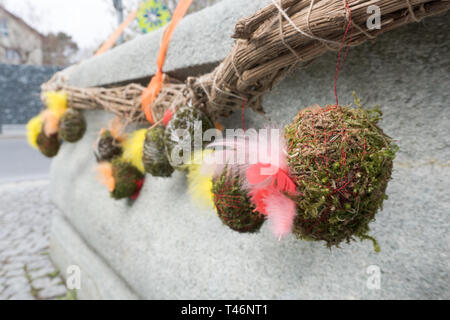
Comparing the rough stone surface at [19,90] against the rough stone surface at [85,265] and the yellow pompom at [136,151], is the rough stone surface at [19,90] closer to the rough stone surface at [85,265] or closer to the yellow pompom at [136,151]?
the rough stone surface at [85,265]

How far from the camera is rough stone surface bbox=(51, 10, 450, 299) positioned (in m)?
0.71

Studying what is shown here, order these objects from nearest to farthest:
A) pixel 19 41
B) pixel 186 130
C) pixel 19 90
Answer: pixel 186 130 → pixel 19 90 → pixel 19 41

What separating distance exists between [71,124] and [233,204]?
1.88 meters

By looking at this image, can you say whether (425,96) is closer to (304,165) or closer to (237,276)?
(304,165)

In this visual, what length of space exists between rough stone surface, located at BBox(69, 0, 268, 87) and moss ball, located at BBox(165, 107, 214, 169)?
238mm

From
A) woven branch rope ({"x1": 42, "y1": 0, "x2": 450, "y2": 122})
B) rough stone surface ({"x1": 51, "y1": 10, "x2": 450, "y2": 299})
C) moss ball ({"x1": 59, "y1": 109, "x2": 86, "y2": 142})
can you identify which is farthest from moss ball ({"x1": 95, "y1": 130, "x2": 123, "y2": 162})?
woven branch rope ({"x1": 42, "y1": 0, "x2": 450, "y2": 122})

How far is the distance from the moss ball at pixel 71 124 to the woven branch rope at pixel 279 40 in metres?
1.44

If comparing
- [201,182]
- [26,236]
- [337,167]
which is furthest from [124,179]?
[26,236]

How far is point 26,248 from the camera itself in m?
3.12

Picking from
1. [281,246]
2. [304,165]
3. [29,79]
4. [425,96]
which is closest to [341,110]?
[304,165]

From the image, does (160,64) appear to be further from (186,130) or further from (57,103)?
(57,103)

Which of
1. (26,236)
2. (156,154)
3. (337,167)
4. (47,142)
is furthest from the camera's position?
(26,236)

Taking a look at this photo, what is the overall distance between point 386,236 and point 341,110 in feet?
1.34

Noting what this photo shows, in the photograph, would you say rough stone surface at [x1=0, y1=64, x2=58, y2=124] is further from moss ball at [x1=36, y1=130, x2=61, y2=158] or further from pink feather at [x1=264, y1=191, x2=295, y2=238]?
pink feather at [x1=264, y1=191, x2=295, y2=238]
